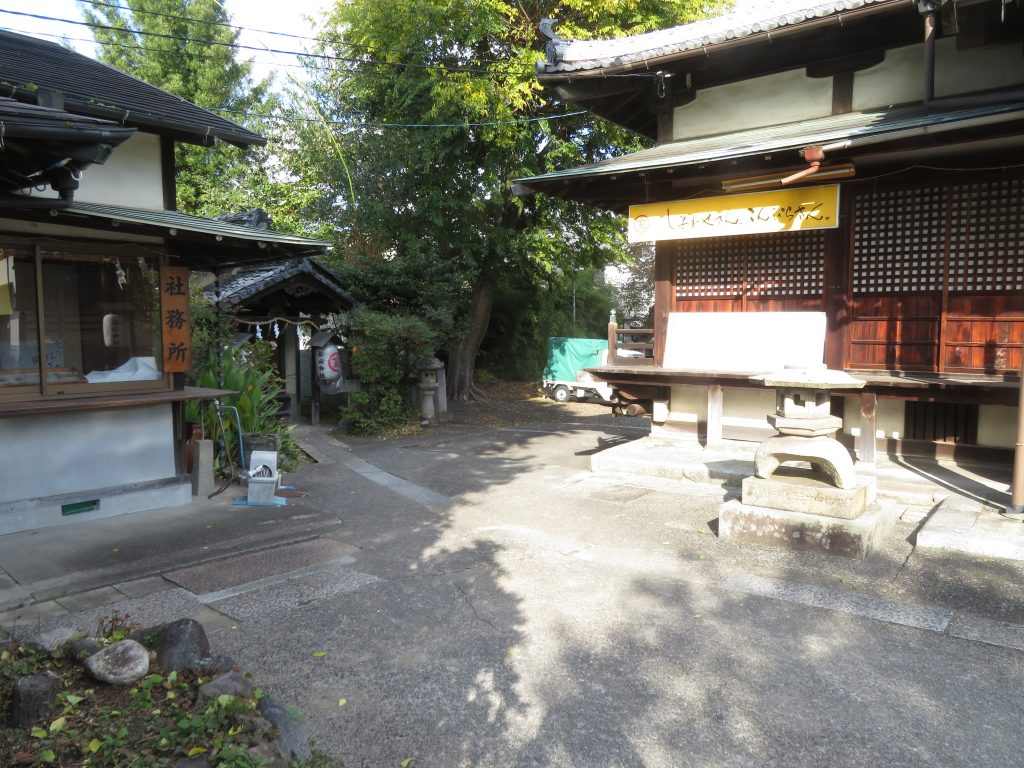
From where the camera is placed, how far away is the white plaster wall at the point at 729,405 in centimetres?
979

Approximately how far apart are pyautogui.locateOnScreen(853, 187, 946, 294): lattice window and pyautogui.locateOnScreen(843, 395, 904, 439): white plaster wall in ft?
4.82

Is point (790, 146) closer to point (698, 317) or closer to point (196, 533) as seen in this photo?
point (698, 317)

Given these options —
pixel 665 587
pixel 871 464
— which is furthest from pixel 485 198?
pixel 665 587

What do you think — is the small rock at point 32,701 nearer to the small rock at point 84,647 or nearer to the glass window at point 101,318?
the small rock at point 84,647

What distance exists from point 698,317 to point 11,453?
877cm

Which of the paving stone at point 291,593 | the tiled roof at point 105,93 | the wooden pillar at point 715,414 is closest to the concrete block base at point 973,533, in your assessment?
the wooden pillar at point 715,414

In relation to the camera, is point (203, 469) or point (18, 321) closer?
point (18, 321)

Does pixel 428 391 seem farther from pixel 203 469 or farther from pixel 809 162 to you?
pixel 809 162

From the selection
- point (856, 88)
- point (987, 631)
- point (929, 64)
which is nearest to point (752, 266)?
point (856, 88)

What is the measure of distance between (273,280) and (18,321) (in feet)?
25.4

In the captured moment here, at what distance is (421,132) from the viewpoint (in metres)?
17.0

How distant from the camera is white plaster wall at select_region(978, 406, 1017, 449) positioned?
7977 millimetres

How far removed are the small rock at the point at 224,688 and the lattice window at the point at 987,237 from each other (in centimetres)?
851

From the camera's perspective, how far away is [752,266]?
952cm
